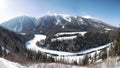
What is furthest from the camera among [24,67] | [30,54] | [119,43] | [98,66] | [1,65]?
[30,54]

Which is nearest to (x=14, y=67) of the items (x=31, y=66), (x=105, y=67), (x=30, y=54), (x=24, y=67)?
(x=24, y=67)

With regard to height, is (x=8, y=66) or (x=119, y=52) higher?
(x=8, y=66)

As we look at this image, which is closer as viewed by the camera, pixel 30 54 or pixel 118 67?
pixel 118 67

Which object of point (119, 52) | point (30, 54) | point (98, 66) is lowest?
point (30, 54)

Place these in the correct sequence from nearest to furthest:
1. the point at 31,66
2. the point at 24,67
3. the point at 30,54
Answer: the point at 24,67 → the point at 31,66 → the point at 30,54

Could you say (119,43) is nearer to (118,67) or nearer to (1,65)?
(118,67)

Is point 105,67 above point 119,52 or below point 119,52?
above

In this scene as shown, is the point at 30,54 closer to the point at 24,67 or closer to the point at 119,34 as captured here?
the point at 119,34

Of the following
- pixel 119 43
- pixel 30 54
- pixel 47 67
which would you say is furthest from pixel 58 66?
pixel 30 54

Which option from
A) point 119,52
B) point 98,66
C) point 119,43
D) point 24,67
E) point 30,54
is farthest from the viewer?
point 30,54
